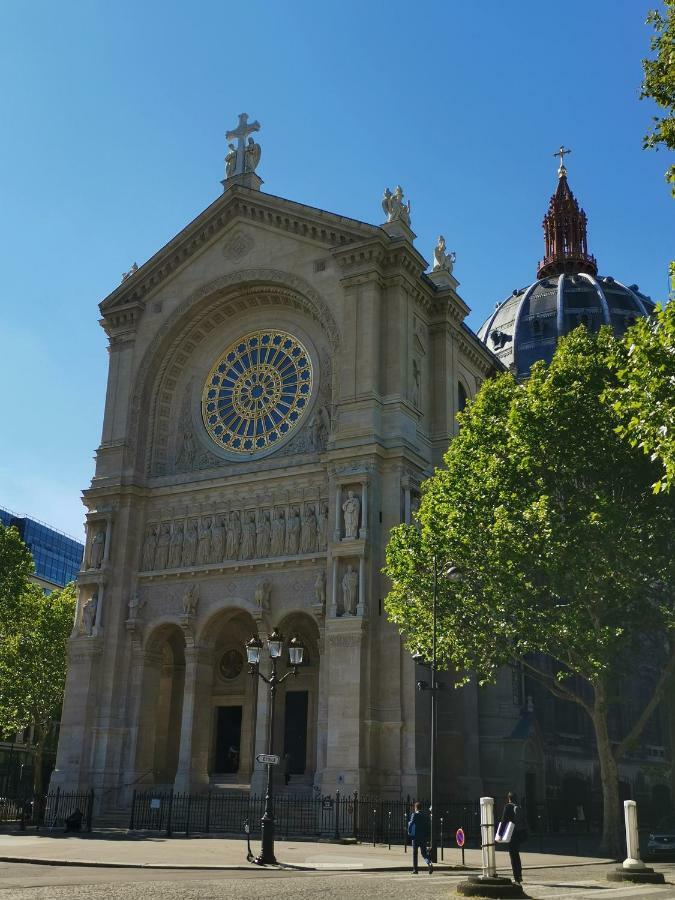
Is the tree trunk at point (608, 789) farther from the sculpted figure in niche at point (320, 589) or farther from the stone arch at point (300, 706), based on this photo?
the stone arch at point (300, 706)

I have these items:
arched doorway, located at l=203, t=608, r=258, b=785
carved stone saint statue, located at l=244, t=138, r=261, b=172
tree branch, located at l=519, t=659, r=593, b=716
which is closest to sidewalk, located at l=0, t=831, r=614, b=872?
tree branch, located at l=519, t=659, r=593, b=716

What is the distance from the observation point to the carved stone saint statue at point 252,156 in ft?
172

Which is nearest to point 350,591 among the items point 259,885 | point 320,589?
point 320,589

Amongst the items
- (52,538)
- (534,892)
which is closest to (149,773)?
(534,892)

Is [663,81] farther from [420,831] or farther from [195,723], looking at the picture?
[195,723]

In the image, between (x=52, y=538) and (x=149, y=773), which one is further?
(x=52, y=538)

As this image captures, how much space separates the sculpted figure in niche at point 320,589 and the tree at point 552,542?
597 centimetres

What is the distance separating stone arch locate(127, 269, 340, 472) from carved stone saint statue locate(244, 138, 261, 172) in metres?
6.92

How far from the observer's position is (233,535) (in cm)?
4494

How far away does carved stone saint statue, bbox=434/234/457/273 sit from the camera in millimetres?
50219

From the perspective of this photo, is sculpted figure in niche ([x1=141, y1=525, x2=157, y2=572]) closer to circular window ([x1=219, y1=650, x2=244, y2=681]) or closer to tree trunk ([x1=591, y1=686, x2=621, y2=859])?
circular window ([x1=219, y1=650, x2=244, y2=681])

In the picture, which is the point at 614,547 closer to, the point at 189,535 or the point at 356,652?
the point at 356,652

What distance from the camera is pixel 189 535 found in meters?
46.6

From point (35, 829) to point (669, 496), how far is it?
90.1 feet
